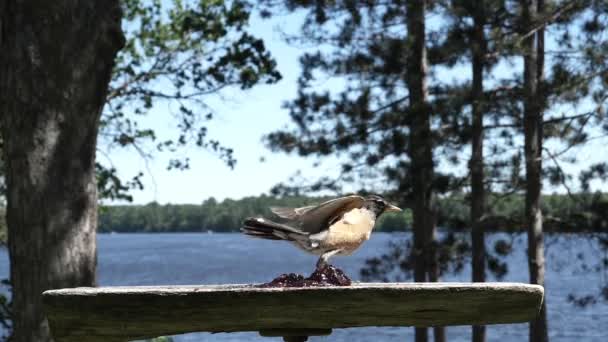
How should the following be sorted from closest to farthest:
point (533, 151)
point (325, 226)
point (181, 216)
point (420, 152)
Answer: point (325, 226), point (420, 152), point (533, 151), point (181, 216)

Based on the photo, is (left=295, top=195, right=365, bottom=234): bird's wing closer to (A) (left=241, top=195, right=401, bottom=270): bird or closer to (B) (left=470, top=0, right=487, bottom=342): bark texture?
(A) (left=241, top=195, right=401, bottom=270): bird

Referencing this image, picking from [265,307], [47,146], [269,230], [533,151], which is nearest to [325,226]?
[269,230]

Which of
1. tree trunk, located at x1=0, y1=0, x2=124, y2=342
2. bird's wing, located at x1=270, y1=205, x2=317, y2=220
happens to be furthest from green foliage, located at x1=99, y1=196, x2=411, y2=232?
bird's wing, located at x1=270, y1=205, x2=317, y2=220

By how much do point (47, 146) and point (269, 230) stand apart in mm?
1685

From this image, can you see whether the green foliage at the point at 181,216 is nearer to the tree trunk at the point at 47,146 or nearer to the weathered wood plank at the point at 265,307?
the tree trunk at the point at 47,146

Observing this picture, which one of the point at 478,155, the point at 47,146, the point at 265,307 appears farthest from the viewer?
the point at 478,155

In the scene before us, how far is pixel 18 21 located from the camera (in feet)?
13.2

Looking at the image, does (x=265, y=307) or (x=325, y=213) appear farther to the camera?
(x=325, y=213)

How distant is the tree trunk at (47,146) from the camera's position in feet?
12.9

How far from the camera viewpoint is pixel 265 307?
2719mm

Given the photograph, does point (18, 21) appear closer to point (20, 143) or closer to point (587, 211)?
point (20, 143)

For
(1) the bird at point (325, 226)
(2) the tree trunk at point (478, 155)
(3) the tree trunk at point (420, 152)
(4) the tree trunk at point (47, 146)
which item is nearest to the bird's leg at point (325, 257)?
(1) the bird at point (325, 226)

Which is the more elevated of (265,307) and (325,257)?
(325,257)

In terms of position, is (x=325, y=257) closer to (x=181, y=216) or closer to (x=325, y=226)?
(x=325, y=226)
